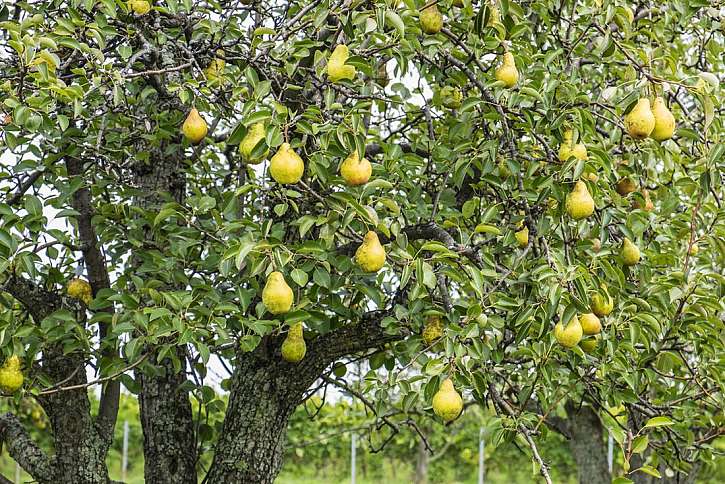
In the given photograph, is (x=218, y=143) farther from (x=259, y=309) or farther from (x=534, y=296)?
(x=534, y=296)

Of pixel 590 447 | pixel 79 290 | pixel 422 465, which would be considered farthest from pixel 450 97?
pixel 422 465

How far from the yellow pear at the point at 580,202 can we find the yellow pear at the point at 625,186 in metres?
0.68

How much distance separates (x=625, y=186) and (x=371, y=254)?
1.10m

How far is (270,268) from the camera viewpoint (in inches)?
87.1

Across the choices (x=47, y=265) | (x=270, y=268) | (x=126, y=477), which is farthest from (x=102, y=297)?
(x=126, y=477)

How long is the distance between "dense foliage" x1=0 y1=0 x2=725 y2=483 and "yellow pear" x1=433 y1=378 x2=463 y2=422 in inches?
1.3

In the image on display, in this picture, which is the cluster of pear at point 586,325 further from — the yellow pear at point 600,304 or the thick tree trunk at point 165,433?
the thick tree trunk at point 165,433

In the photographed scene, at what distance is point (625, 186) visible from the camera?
9.61 ft

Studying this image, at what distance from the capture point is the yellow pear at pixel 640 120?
7.20 feet

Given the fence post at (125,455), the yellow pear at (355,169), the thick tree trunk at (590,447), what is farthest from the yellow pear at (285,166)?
the fence post at (125,455)

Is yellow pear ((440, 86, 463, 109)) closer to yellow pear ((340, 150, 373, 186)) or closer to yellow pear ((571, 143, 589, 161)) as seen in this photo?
yellow pear ((571, 143, 589, 161))

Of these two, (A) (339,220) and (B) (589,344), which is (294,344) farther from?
(B) (589,344)

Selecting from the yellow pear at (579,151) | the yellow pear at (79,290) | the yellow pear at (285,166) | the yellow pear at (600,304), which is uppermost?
the yellow pear at (579,151)

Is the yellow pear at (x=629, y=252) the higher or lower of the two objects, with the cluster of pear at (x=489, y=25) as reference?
lower
